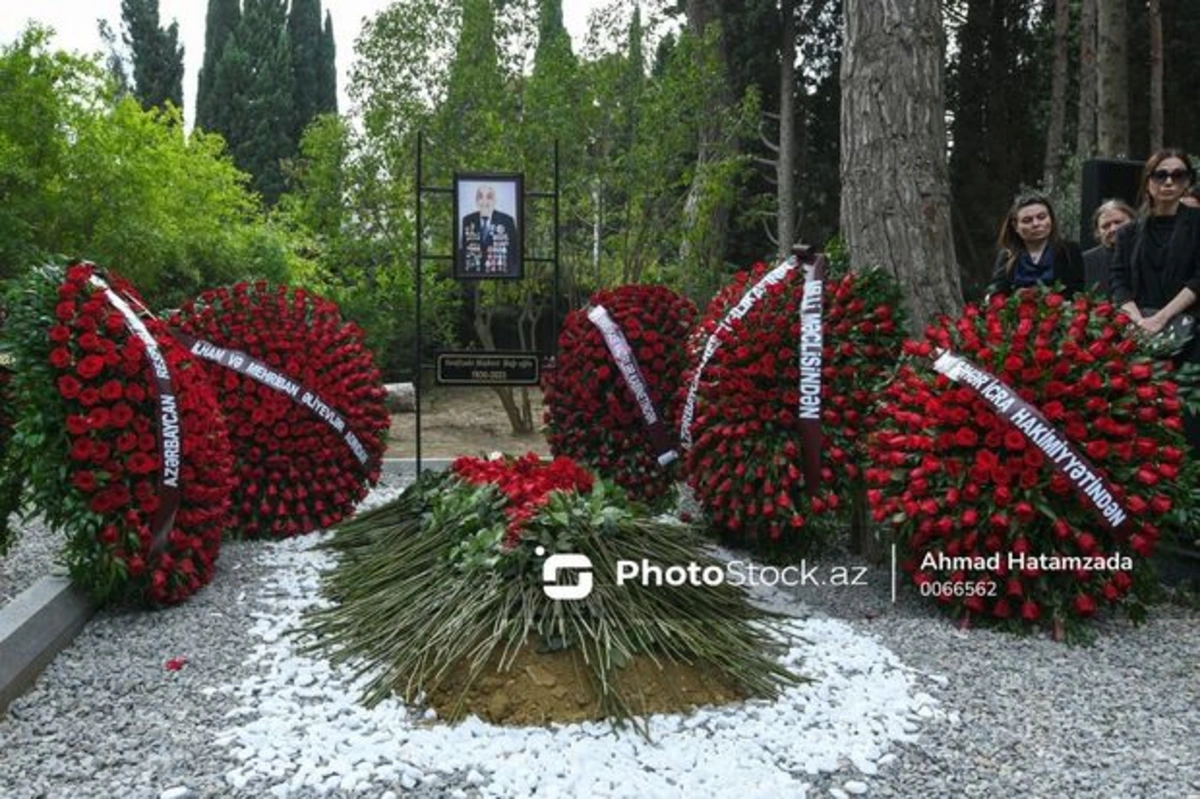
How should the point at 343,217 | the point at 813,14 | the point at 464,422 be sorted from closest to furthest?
1. the point at 343,217
2. the point at 464,422
3. the point at 813,14

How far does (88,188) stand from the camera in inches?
419

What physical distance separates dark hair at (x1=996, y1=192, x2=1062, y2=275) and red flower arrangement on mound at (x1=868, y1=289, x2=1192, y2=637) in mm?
830

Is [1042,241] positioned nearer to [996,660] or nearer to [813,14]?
[996,660]

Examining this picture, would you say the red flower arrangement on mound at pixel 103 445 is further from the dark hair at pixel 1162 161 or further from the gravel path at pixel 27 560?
the dark hair at pixel 1162 161

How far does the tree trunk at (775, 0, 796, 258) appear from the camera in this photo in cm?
1551

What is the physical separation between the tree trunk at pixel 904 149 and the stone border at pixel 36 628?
365 cm

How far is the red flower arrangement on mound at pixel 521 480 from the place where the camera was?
382cm

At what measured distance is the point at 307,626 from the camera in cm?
394

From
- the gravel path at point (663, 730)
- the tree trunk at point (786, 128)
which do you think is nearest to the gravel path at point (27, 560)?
the gravel path at point (663, 730)

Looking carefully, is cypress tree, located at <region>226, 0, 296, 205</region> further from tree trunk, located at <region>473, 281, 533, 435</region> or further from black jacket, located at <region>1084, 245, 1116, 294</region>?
black jacket, located at <region>1084, 245, 1116, 294</region>

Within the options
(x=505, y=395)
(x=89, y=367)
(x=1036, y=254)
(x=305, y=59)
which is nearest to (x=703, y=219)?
(x=505, y=395)

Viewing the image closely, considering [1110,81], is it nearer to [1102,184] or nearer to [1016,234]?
[1102,184]

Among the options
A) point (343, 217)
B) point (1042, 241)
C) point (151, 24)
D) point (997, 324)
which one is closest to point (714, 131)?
point (343, 217)

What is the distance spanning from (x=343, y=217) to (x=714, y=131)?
162 inches
